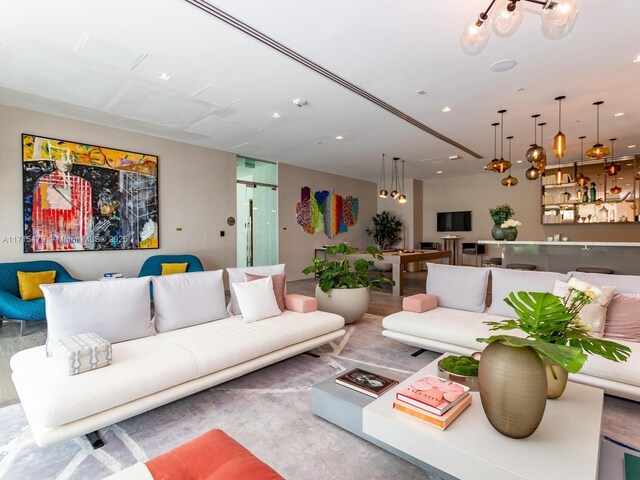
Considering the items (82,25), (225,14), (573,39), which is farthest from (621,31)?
(82,25)

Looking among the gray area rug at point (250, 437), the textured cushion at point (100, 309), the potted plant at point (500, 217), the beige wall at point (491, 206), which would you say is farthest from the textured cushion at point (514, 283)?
the beige wall at point (491, 206)

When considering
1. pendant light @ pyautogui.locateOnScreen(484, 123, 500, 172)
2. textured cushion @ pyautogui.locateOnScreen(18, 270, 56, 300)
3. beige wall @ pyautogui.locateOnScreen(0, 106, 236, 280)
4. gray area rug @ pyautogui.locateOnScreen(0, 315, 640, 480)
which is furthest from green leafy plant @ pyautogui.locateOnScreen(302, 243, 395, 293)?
textured cushion @ pyautogui.locateOnScreen(18, 270, 56, 300)

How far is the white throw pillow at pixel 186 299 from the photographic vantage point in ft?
9.70

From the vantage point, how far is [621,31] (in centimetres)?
294

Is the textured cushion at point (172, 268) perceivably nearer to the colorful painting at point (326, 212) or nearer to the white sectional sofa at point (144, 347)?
the white sectional sofa at point (144, 347)

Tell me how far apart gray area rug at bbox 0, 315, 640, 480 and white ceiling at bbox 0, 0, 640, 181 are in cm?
306

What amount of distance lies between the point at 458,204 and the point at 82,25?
10000mm

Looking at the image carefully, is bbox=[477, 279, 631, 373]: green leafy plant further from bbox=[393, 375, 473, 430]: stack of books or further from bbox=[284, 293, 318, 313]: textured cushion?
bbox=[284, 293, 318, 313]: textured cushion

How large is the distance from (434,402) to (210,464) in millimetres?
1026

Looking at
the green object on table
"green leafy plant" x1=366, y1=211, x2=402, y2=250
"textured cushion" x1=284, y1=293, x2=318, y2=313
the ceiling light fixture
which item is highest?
the ceiling light fixture

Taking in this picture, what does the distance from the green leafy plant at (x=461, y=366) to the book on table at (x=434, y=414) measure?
334 mm

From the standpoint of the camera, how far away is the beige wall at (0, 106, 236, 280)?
452cm

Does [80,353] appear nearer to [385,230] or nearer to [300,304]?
[300,304]

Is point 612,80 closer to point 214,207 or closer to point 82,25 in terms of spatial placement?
point 82,25
